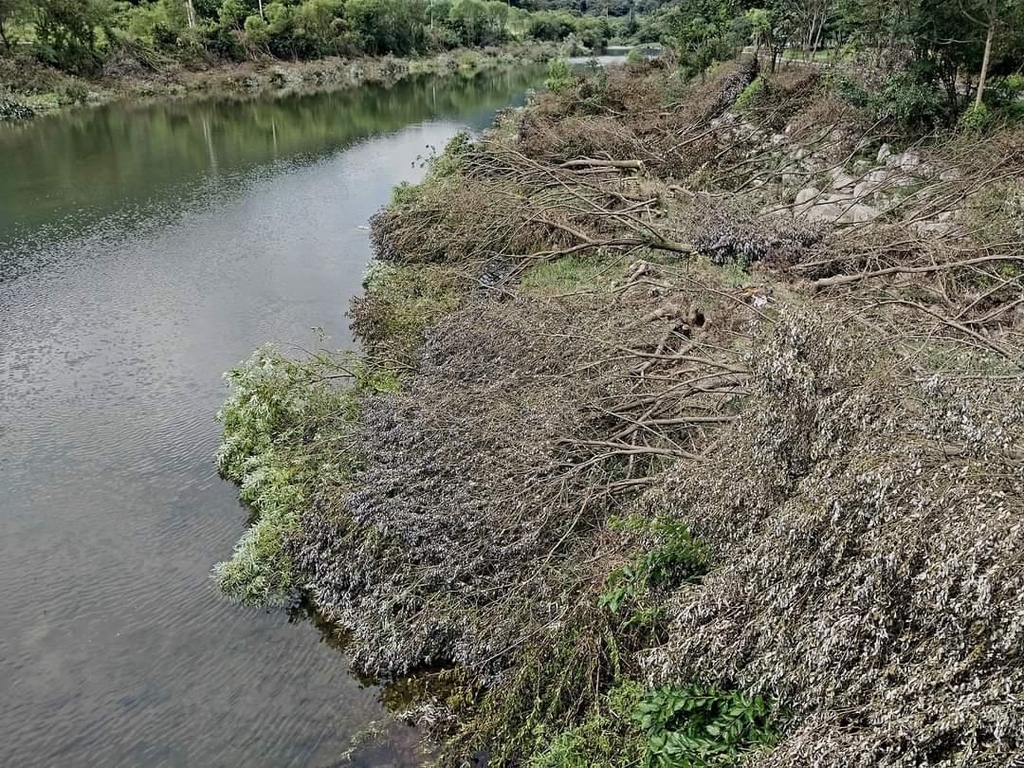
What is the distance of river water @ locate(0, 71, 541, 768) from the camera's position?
26.0 ft

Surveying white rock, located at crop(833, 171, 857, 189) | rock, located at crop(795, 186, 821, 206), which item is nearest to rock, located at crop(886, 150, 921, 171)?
white rock, located at crop(833, 171, 857, 189)

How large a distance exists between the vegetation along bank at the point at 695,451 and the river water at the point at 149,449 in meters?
0.80

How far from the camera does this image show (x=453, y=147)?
2498 cm

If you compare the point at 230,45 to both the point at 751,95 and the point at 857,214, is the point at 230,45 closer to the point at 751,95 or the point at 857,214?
the point at 751,95

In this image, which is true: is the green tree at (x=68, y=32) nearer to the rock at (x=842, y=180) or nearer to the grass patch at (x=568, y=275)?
the grass patch at (x=568, y=275)

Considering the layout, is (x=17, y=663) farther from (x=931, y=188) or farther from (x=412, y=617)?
(x=931, y=188)

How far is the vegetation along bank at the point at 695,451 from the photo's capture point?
4438 mm

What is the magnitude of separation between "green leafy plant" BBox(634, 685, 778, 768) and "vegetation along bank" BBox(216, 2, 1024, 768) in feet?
0.07

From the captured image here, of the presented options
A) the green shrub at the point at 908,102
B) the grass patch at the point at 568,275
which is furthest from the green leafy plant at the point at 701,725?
the green shrub at the point at 908,102

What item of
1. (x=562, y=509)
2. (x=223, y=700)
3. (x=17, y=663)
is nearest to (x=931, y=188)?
(x=562, y=509)

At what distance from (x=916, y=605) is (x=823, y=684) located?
2.39 feet

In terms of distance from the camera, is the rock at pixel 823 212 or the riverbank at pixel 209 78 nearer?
the rock at pixel 823 212

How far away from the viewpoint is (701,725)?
17.8ft

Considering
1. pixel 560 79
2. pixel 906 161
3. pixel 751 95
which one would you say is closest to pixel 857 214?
pixel 906 161
